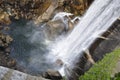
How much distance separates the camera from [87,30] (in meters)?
17.9

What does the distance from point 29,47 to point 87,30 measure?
4079mm

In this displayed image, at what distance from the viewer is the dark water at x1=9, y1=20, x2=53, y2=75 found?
16750mm

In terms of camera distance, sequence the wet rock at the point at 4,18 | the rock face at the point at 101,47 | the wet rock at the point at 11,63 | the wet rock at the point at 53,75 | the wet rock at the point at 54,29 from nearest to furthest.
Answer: the rock face at the point at 101,47 < the wet rock at the point at 53,75 < the wet rock at the point at 11,63 < the wet rock at the point at 54,29 < the wet rock at the point at 4,18

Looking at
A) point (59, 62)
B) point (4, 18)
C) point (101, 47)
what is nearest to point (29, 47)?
point (59, 62)

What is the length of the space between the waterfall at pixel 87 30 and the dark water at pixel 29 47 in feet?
3.12

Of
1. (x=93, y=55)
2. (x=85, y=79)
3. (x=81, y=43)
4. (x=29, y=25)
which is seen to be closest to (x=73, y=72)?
(x=93, y=55)

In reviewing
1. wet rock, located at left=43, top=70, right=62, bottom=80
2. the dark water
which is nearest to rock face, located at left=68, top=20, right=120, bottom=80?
wet rock, located at left=43, top=70, right=62, bottom=80

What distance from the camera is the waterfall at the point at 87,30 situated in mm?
16453

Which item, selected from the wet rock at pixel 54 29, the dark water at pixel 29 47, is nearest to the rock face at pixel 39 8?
the dark water at pixel 29 47

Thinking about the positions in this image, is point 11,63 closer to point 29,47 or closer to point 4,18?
point 29,47

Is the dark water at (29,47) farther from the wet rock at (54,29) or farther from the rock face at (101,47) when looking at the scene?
the rock face at (101,47)

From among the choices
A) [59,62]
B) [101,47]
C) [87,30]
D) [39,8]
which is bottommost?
[59,62]

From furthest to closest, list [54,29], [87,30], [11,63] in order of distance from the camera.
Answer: [54,29]
[87,30]
[11,63]

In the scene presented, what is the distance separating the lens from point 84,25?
61.0 feet
